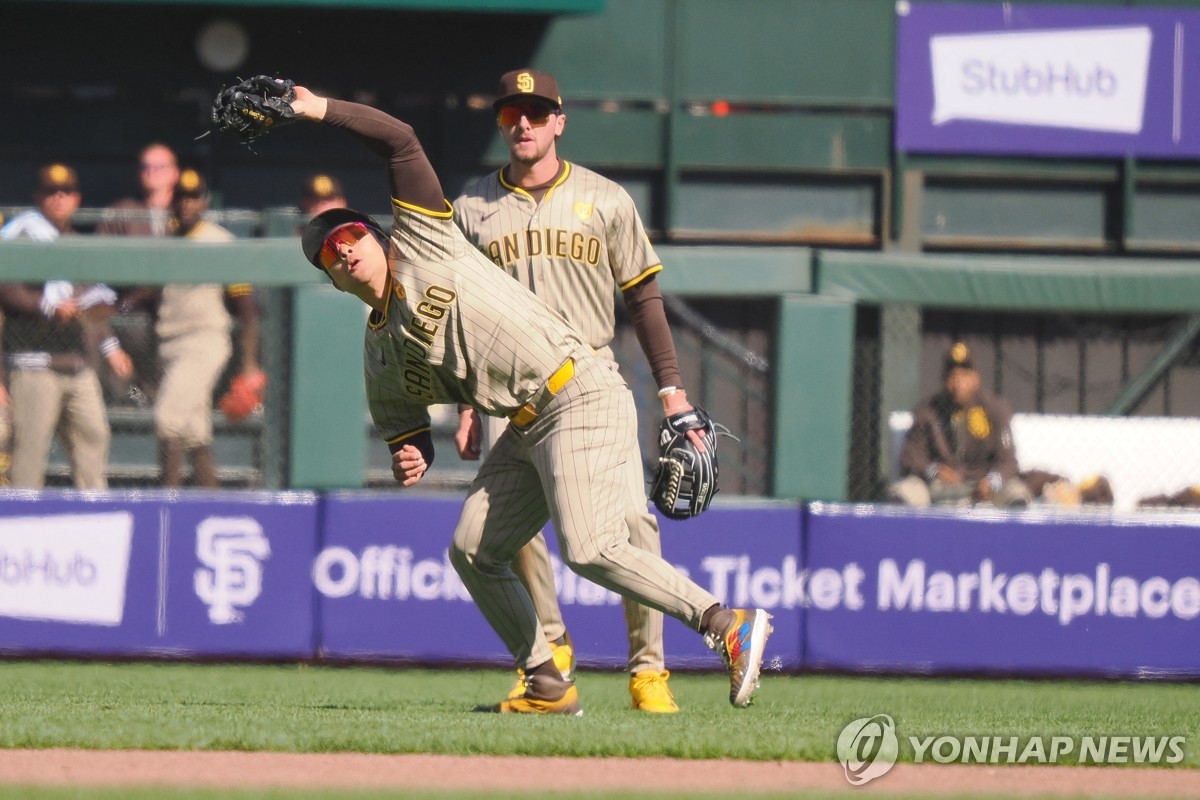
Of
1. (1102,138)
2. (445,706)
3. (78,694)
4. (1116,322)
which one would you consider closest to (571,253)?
(445,706)

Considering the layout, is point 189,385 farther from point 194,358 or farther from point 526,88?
point 526,88

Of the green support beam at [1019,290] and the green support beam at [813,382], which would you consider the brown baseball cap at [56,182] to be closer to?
the green support beam at [813,382]

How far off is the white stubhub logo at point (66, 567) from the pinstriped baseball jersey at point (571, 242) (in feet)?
8.78

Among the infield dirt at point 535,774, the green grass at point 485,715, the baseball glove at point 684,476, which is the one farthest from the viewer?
the baseball glove at point 684,476

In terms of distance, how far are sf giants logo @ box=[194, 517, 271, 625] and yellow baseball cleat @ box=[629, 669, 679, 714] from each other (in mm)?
2315

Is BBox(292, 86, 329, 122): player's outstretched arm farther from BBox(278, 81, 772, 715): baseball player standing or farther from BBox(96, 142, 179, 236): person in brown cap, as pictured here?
BBox(96, 142, 179, 236): person in brown cap

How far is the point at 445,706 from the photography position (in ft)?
19.2

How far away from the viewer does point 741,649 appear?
475cm

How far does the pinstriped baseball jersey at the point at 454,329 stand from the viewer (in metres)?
4.62

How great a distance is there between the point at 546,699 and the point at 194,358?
3.01 metres

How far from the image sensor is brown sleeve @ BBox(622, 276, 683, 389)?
214 inches

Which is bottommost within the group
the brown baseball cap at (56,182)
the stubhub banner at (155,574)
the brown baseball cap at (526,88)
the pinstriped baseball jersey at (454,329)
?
the stubhub banner at (155,574)

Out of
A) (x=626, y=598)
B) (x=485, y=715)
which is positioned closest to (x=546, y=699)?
(x=485, y=715)

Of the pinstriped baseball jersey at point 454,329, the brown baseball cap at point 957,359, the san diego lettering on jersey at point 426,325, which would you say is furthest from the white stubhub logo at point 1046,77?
the san diego lettering on jersey at point 426,325
